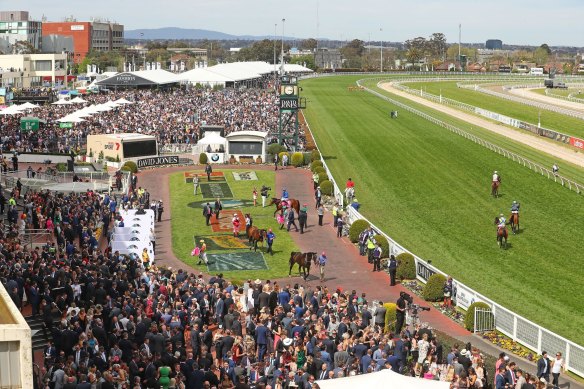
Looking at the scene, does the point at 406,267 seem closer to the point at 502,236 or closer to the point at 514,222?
the point at 502,236

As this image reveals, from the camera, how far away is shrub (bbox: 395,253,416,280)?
2886 centimetres

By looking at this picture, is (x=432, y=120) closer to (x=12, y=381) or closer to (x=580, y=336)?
(x=580, y=336)

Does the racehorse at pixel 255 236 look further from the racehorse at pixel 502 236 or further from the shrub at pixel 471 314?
the shrub at pixel 471 314

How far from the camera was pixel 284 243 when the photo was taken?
3450 cm

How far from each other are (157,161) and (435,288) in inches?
1141

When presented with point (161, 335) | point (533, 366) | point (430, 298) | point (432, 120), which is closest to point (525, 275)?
point (430, 298)

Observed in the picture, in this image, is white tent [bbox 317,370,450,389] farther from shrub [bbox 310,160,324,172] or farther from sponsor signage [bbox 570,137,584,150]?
sponsor signage [bbox 570,137,584,150]

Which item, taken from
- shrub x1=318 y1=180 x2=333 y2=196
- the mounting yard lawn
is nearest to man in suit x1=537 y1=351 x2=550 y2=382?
the mounting yard lawn

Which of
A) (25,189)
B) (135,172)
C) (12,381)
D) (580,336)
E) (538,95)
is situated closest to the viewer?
(12,381)

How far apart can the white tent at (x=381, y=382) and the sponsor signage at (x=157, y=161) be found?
3783 cm

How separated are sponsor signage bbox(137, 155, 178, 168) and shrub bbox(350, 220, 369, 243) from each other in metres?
20.8

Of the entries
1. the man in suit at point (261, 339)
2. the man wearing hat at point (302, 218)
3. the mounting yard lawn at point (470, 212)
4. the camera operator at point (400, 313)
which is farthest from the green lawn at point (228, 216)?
the man in suit at point (261, 339)

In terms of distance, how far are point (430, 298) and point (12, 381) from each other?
16460mm

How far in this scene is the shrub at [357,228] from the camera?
33969mm
